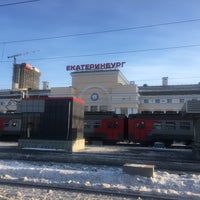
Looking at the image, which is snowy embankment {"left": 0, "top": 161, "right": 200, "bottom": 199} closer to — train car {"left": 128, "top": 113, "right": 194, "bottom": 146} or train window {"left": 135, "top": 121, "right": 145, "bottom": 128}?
train car {"left": 128, "top": 113, "right": 194, "bottom": 146}

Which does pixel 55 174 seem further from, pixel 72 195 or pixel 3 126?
pixel 3 126

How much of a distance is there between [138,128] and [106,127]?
142 inches

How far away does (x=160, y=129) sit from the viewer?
100 feet

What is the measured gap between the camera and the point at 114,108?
70250 millimetres

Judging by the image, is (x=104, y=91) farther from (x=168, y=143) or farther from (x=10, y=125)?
(x=168, y=143)

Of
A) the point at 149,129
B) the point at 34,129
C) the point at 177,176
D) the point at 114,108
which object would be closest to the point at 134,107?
the point at 114,108

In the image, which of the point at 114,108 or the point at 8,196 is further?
the point at 114,108

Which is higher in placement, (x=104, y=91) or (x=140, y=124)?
(x=104, y=91)

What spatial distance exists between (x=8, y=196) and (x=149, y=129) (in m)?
23.3

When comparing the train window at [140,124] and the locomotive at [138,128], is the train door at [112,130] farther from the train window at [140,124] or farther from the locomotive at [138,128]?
the train window at [140,124]

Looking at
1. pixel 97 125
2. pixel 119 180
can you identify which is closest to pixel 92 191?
pixel 119 180

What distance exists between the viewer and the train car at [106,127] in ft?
106

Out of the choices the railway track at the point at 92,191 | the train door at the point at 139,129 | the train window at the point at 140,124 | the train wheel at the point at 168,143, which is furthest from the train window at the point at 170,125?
the railway track at the point at 92,191

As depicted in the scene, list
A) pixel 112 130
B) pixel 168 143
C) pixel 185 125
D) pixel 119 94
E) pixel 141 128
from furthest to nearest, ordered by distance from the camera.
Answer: pixel 119 94 < pixel 112 130 < pixel 141 128 < pixel 168 143 < pixel 185 125
